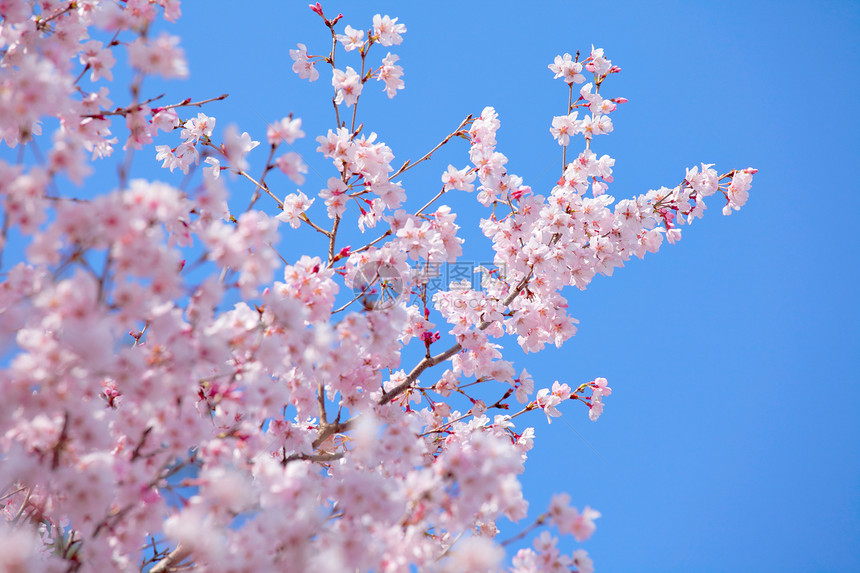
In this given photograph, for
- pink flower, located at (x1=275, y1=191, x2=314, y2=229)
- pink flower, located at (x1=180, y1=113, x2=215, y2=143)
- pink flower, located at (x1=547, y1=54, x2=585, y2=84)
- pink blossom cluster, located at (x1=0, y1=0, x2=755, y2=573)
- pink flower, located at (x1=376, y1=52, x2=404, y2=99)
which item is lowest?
pink blossom cluster, located at (x1=0, y1=0, x2=755, y2=573)

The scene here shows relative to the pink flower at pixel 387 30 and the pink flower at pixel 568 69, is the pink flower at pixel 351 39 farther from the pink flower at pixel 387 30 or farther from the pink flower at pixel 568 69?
the pink flower at pixel 568 69

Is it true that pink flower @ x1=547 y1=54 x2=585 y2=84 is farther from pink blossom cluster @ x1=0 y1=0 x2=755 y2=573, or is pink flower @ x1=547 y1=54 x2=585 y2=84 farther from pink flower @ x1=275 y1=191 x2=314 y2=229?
pink flower @ x1=275 y1=191 x2=314 y2=229

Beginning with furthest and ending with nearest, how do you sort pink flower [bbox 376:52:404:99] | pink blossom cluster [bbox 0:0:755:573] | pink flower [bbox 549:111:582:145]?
pink flower [bbox 549:111:582:145], pink flower [bbox 376:52:404:99], pink blossom cluster [bbox 0:0:755:573]

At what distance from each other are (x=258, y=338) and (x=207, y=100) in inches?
67.2

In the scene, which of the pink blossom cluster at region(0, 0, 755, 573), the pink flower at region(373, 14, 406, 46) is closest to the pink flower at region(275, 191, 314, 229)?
the pink blossom cluster at region(0, 0, 755, 573)

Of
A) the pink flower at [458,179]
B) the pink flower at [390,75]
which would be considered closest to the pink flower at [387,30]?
the pink flower at [390,75]

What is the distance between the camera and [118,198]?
6.57ft

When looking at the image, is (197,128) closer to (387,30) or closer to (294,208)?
(294,208)

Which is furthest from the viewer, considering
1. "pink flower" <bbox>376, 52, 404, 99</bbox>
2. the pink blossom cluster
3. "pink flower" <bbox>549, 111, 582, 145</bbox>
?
"pink flower" <bbox>549, 111, 582, 145</bbox>

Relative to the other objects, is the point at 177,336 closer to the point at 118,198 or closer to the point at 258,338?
the point at 258,338

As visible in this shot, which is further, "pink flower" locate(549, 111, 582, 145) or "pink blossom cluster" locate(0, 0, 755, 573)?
"pink flower" locate(549, 111, 582, 145)

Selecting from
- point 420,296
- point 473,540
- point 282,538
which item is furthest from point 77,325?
point 420,296

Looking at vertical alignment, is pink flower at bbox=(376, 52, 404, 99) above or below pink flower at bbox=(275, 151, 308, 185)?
above

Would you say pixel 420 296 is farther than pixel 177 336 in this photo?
Yes
